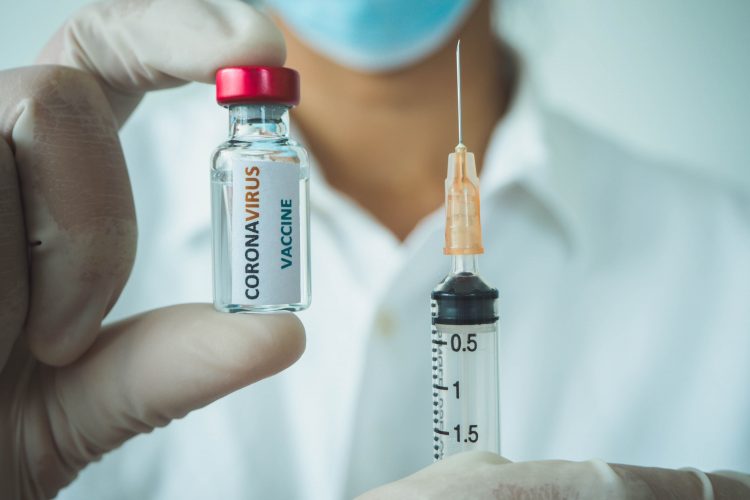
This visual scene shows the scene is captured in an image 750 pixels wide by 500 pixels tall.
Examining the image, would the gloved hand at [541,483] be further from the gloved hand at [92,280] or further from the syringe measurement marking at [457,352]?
the gloved hand at [92,280]

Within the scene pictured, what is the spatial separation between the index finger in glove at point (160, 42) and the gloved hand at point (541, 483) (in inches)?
22.0

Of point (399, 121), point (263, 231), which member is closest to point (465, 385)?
point (263, 231)

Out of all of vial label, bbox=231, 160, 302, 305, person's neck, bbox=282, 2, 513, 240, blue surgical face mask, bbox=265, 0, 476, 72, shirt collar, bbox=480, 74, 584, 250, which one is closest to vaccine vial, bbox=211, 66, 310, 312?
vial label, bbox=231, 160, 302, 305

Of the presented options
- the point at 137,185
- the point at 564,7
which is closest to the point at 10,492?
the point at 137,185

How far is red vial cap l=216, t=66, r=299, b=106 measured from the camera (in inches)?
31.9

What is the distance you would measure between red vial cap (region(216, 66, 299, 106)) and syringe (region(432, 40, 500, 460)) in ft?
0.69

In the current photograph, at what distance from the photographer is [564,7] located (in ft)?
6.35

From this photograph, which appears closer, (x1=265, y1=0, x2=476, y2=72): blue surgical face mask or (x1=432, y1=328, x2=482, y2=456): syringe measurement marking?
(x1=432, y1=328, x2=482, y2=456): syringe measurement marking

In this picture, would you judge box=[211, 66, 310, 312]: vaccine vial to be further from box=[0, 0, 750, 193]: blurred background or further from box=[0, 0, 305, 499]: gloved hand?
box=[0, 0, 750, 193]: blurred background

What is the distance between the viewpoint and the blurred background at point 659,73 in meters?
1.96

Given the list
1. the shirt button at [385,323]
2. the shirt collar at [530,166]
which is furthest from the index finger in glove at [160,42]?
the shirt collar at [530,166]

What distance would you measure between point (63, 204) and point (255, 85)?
0.92ft

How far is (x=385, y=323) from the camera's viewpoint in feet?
4.91

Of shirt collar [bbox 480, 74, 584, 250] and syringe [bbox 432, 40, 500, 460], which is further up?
Answer: shirt collar [bbox 480, 74, 584, 250]
